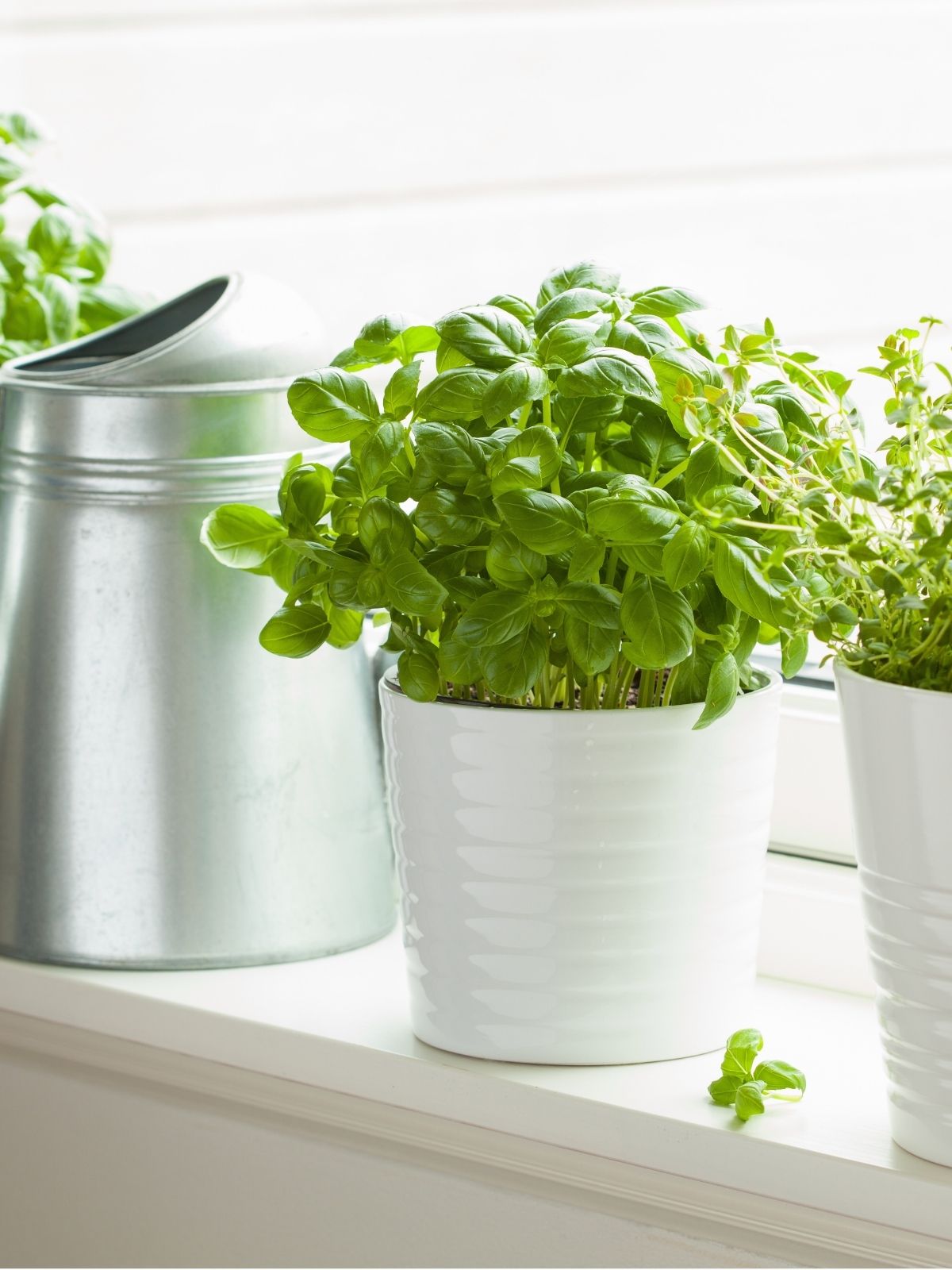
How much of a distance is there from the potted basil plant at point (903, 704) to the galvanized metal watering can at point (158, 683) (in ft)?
1.10

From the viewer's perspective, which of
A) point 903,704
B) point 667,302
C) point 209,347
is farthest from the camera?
point 209,347

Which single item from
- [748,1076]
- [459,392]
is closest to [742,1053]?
[748,1076]

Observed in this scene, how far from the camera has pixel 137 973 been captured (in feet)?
2.72

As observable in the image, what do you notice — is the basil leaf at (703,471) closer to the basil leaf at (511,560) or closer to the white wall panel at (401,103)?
the basil leaf at (511,560)

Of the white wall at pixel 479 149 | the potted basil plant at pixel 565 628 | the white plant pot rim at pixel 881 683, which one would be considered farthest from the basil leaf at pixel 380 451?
the white wall at pixel 479 149

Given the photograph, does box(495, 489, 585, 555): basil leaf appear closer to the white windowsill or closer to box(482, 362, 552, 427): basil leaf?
box(482, 362, 552, 427): basil leaf

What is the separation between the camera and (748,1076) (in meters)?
0.66

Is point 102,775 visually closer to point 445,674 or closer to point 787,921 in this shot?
point 445,674

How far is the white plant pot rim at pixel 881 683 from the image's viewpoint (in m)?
0.55

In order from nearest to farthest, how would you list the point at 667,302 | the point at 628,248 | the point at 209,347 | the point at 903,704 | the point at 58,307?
the point at 903,704 < the point at 667,302 < the point at 209,347 < the point at 58,307 < the point at 628,248

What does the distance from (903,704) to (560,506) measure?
6.1 inches

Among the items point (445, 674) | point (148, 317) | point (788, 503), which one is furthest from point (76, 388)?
point (788, 503)

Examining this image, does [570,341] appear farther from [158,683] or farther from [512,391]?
[158,683]

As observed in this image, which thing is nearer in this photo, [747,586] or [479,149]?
[747,586]
